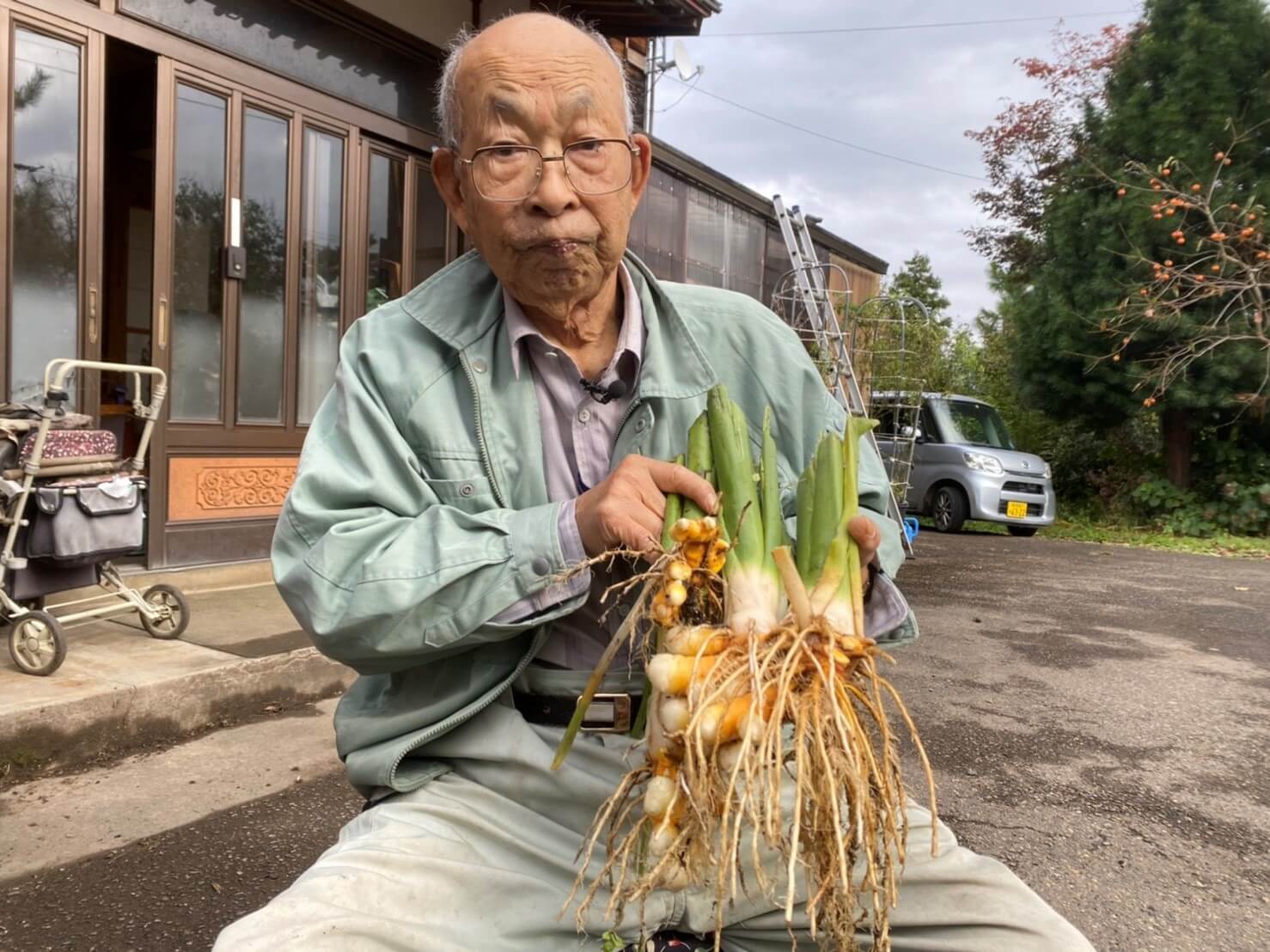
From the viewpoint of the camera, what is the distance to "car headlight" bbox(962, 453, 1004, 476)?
1191cm

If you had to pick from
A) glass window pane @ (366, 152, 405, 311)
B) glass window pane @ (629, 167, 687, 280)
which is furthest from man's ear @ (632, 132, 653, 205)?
glass window pane @ (629, 167, 687, 280)

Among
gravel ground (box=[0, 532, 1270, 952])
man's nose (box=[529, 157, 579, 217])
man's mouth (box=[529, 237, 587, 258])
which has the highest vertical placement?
man's nose (box=[529, 157, 579, 217])

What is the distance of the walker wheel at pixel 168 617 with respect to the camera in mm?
4227

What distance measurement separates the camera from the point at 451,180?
1645 millimetres

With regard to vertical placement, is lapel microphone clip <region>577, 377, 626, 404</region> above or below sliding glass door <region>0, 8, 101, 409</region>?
below

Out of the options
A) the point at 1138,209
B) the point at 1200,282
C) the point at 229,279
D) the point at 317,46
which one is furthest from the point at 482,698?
the point at 1138,209

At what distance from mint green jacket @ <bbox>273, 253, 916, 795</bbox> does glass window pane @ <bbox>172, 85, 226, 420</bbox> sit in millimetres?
4583

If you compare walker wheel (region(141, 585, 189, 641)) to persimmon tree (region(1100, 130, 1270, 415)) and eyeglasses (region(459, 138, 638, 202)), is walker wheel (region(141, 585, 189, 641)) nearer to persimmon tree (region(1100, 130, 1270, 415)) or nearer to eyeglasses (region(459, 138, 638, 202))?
eyeglasses (region(459, 138, 638, 202))

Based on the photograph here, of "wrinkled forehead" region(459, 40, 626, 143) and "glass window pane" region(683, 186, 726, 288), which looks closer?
"wrinkled forehead" region(459, 40, 626, 143)

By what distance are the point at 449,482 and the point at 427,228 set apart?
20.2ft

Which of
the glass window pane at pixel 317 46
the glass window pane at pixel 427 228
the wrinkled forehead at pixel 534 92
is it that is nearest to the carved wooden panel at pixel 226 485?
the glass window pane at pixel 427 228

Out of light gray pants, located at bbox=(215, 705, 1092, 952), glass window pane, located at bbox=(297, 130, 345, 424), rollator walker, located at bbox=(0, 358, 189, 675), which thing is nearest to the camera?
light gray pants, located at bbox=(215, 705, 1092, 952)

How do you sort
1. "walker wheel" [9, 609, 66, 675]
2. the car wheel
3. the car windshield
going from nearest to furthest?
1. "walker wheel" [9, 609, 66, 675]
2. the car wheel
3. the car windshield

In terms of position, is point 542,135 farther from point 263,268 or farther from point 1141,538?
point 1141,538
